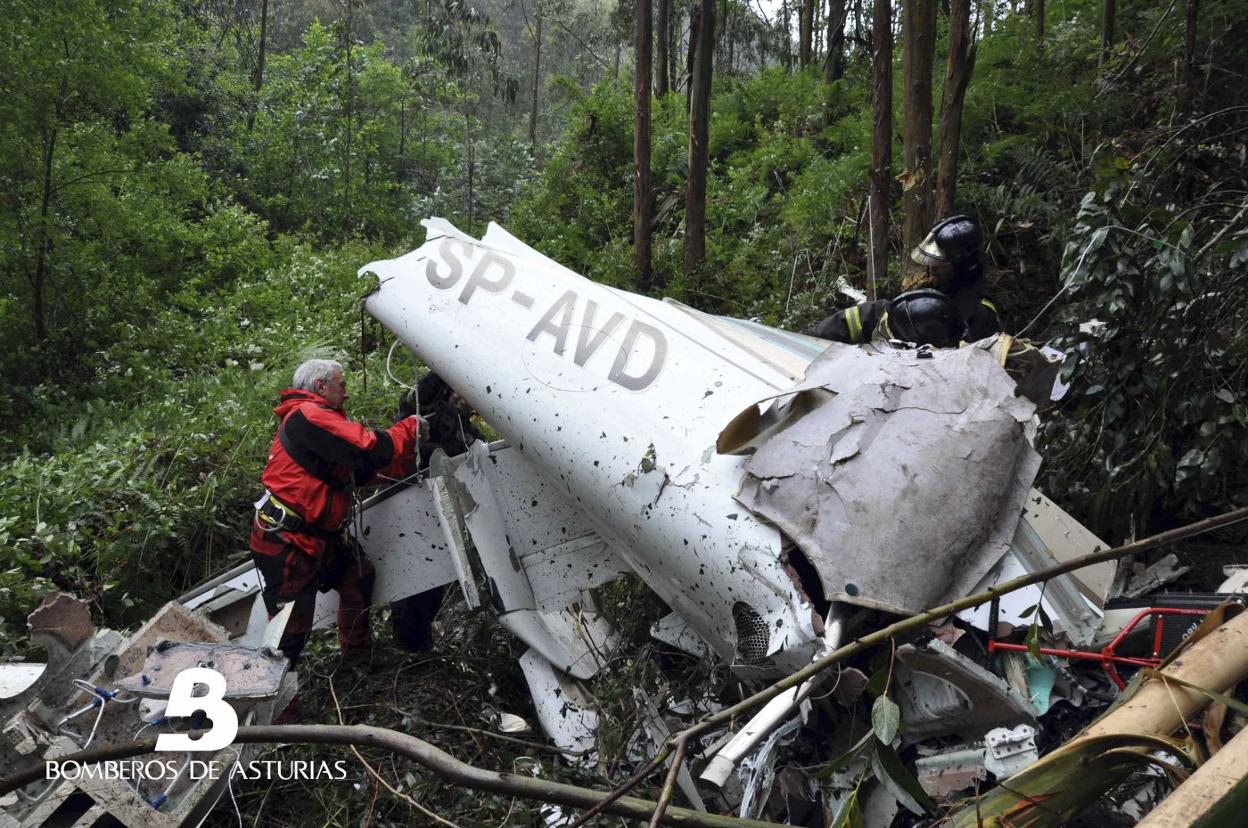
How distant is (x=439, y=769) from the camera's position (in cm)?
141

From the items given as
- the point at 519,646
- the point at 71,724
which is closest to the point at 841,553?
the point at 519,646

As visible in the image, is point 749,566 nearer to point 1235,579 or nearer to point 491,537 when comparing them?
point 491,537

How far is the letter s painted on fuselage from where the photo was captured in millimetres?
3410

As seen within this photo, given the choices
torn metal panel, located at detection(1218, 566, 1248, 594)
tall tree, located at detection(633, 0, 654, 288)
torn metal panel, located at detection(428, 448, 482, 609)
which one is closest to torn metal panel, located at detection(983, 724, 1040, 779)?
torn metal panel, located at detection(1218, 566, 1248, 594)

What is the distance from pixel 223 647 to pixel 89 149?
6768 millimetres

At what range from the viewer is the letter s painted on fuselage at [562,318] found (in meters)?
3.41

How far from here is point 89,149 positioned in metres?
8.26

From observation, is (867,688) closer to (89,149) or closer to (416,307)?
(416,307)

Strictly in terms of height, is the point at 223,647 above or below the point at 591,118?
below

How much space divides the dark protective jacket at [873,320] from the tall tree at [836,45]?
7.08 m

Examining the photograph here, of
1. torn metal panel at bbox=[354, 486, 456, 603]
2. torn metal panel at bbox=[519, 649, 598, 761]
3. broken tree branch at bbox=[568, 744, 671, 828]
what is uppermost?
broken tree branch at bbox=[568, 744, 671, 828]

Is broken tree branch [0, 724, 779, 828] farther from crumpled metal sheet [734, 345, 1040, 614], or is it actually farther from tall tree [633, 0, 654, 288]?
tall tree [633, 0, 654, 288]

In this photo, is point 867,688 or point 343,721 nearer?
point 867,688

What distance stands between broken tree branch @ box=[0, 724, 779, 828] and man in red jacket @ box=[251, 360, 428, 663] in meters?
2.32
